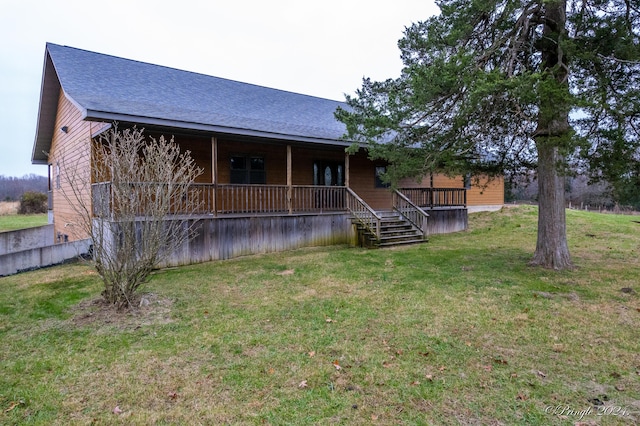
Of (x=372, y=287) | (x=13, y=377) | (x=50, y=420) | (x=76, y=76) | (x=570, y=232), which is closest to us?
(x=50, y=420)

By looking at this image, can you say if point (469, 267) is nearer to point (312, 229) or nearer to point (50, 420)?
point (312, 229)

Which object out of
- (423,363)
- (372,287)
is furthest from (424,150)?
(423,363)

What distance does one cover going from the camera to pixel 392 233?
38.7ft

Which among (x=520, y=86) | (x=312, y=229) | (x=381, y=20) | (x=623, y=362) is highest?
(x=381, y=20)

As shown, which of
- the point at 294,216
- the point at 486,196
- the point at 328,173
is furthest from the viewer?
the point at 486,196

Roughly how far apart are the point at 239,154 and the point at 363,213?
4.54 metres

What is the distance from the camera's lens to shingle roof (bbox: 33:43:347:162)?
28.8ft

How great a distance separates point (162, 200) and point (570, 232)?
46.4 feet

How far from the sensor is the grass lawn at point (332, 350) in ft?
9.25

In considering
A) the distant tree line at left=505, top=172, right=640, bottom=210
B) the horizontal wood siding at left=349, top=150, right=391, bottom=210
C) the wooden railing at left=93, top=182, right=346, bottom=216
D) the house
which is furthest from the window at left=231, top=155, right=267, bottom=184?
the distant tree line at left=505, top=172, right=640, bottom=210

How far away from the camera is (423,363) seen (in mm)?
3549

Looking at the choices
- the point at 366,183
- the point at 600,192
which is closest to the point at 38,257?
the point at 366,183

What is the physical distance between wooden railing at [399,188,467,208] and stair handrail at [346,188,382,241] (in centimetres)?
295

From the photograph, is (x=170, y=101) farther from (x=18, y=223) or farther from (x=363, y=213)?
(x=18, y=223)
